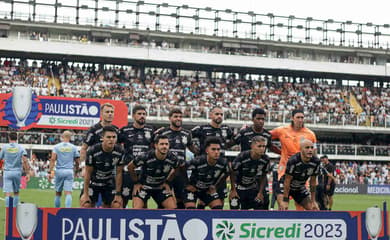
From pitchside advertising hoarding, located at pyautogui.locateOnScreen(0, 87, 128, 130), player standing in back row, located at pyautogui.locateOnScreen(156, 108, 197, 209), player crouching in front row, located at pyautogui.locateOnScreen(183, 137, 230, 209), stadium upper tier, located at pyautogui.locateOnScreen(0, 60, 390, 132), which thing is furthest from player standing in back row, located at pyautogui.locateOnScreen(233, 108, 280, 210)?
stadium upper tier, located at pyautogui.locateOnScreen(0, 60, 390, 132)

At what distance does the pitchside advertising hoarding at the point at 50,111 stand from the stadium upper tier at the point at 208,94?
40.7 feet

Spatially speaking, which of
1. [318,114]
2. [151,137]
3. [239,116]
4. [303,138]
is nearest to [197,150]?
[151,137]

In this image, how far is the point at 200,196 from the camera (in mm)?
12367

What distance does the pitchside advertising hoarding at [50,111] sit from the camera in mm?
28766

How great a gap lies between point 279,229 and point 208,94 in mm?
44060

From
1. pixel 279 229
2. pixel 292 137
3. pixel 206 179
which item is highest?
pixel 292 137

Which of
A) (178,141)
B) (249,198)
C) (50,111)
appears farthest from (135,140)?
(50,111)

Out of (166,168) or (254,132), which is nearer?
(166,168)

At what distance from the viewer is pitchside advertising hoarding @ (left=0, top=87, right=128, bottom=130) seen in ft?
94.4

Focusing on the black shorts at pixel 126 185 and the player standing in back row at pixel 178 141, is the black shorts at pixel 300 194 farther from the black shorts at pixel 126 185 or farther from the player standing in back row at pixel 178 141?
the black shorts at pixel 126 185

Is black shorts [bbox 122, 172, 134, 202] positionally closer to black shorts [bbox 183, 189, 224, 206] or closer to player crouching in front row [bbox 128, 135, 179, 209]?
player crouching in front row [bbox 128, 135, 179, 209]

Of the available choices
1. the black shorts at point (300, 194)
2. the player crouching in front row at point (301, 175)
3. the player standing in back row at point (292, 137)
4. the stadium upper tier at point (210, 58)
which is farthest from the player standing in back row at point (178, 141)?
the stadium upper tier at point (210, 58)

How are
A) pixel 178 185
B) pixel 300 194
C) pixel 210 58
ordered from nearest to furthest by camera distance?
pixel 178 185 < pixel 300 194 < pixel 210 58

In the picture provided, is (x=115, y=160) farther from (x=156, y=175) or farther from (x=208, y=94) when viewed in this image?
(x=208, y=94)
